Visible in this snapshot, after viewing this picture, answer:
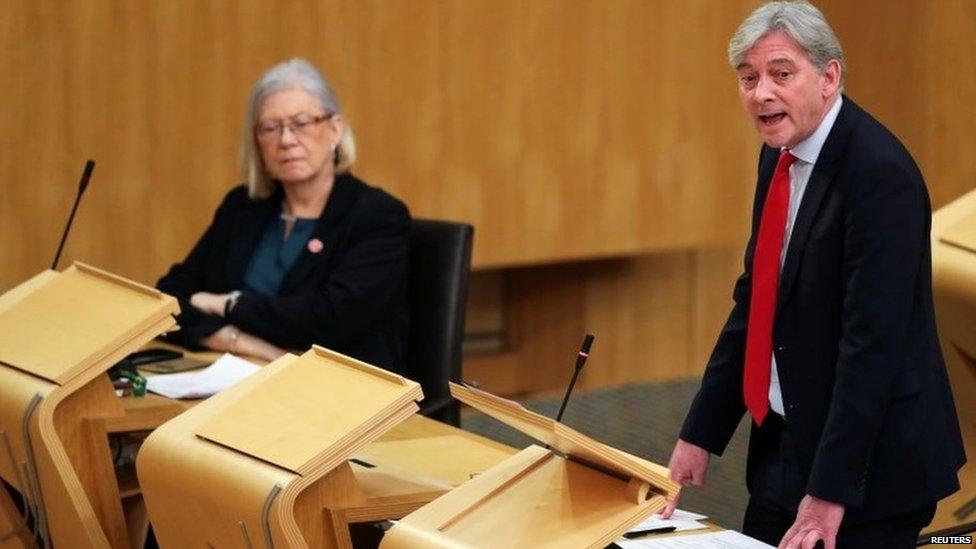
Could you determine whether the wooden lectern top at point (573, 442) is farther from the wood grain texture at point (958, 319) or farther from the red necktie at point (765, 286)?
the wood grain texture at point (958, 319)

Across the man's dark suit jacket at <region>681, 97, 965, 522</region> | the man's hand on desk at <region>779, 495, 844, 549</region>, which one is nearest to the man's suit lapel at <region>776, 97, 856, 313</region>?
the man's dark suit jacket at <region>681, 97, 965, 522</region>

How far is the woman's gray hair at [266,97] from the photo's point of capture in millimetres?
4230

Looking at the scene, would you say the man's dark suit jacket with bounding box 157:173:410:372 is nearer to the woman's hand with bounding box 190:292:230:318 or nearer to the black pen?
the woman's hand with bounding box 190:292:230:318

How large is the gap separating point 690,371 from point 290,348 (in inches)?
128

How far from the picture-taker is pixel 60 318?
10.7 feet

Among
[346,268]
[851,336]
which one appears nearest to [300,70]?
[346,268]

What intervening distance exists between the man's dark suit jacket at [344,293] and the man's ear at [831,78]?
5.83 feet

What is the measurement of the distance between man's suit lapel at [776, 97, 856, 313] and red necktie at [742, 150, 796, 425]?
0.11ft

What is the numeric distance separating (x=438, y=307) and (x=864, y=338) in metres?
1.80

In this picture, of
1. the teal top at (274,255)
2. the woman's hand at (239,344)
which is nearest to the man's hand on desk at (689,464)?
the woman's hand at (239,344)

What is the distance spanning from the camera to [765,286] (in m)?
2.62

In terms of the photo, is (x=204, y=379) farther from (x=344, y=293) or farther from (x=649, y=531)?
(x=649, y=531)

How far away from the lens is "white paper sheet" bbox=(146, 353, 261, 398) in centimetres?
354

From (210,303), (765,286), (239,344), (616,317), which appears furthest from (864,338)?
(616,317)
